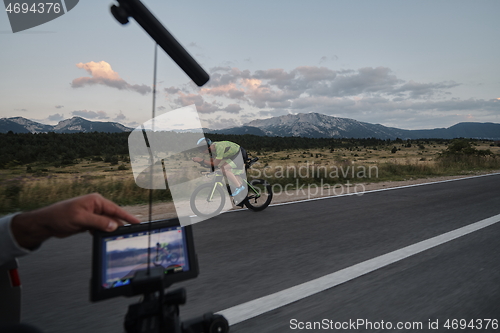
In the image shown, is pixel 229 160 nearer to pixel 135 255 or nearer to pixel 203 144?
pixel 203 144

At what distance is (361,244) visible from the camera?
470 centimetres

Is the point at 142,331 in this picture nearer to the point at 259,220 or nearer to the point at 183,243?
the point at 183,243

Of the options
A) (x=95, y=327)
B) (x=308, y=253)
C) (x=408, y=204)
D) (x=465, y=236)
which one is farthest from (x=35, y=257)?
(x=408, y=204)

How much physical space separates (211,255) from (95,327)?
188cm

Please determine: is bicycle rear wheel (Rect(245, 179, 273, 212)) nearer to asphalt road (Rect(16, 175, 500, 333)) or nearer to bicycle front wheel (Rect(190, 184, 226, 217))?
asphalt road (Rect(16, 175, 500, 333))

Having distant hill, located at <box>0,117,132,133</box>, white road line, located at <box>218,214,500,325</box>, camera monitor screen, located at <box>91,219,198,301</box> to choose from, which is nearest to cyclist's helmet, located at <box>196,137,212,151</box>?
distant hill, located at <box>0,117,132,133</box>

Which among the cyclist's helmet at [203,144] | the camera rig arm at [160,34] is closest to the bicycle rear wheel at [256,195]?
the cyclist's helmet at [203,144]

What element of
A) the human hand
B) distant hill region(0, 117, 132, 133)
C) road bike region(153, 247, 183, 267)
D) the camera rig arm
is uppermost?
distant hill region(0, 117, 132, 133)

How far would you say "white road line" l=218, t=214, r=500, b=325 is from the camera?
107 inches

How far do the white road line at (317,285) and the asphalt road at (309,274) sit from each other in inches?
3.0

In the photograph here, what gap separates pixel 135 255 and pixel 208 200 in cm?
498

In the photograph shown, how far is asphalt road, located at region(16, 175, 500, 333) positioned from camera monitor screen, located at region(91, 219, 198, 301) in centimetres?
136

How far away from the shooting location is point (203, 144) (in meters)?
5.15

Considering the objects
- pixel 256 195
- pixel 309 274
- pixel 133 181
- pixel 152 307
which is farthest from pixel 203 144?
pixel 133 181
